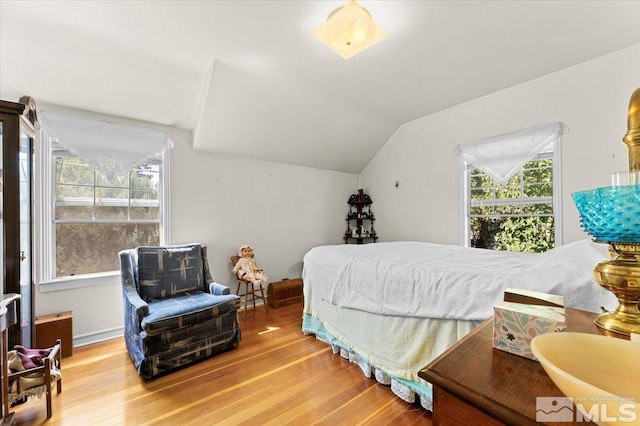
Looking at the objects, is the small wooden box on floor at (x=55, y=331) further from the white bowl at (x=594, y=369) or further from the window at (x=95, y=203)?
the white bowl at (x=594, y=369)

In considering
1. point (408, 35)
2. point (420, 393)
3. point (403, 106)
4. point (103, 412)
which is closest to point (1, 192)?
point (103, 412)

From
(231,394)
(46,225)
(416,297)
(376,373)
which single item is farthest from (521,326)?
(46,225)

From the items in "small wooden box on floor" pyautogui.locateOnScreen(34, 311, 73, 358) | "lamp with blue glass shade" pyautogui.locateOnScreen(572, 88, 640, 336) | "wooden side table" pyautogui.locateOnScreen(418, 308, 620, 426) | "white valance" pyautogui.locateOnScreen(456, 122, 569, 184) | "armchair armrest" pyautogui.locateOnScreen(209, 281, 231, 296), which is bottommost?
"small wooden box on floor" pyautogui.locateOnScreen(34, 311, 73, 358)

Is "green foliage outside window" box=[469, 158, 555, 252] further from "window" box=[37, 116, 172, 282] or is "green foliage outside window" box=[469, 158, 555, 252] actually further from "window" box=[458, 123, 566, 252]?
"window" box=[37, 116, 172, 282]

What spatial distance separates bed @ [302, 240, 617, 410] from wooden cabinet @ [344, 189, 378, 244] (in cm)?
191

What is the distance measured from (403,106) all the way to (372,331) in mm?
2649

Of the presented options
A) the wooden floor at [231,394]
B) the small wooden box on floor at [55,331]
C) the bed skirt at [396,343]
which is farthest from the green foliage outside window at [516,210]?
the small wooden box on floor at [55,331]

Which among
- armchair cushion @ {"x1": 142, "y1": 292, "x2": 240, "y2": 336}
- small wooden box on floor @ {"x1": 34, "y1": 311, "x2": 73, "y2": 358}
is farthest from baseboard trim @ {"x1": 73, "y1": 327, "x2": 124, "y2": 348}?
armchair cushion @ {"x1": 142, "y1": 292, "x2": 240, "y2": 336}

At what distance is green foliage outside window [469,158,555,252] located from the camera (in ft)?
8.87

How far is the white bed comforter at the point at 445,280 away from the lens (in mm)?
1129

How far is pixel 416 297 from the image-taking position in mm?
1708

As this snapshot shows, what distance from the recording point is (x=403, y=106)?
3.30m

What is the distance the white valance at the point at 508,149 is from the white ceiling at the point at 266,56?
535 millimetres

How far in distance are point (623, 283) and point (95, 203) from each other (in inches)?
142
